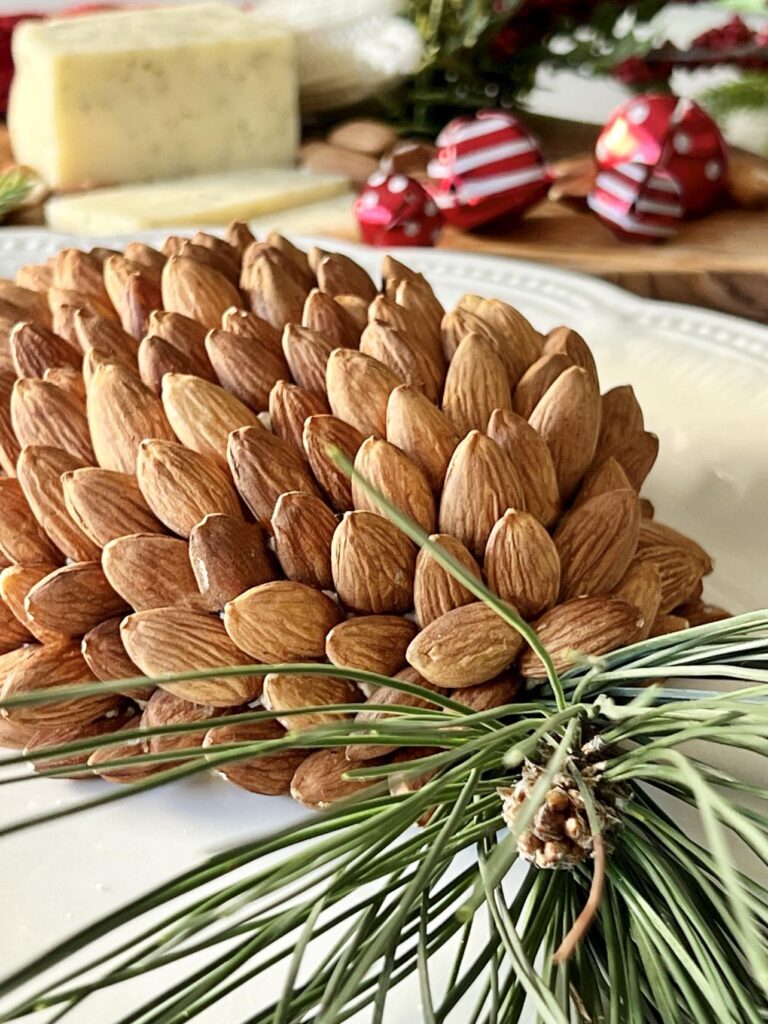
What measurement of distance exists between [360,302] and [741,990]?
23 cm

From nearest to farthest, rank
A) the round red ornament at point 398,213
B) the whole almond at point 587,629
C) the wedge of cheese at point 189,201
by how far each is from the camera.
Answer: the whole almond at point 587,629
the round red ornament at point 398,213
the wedge of cheese at point 189,201

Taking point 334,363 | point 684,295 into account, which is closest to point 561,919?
point 334,363

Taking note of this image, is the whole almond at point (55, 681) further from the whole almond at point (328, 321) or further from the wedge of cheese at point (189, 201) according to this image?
the wedge of cheese at point (189, 201)

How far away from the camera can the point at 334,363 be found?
1.05 ft

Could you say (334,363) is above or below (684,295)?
above

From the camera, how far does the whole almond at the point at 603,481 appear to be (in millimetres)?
320

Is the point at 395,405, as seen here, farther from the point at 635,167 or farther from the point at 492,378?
the point at 635,167

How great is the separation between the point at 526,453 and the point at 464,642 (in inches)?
2.1

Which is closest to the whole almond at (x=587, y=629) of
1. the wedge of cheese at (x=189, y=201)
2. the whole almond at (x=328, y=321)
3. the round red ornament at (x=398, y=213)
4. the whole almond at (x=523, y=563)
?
the whole almond at (x=523, y=563)

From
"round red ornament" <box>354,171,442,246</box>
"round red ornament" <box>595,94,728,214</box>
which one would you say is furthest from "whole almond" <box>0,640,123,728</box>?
"round red ornament" <box>595,94,728,214</box>

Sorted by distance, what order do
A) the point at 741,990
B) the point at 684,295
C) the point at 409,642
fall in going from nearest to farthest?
the point at 741,990, the point at 409,642, the point at 684,295

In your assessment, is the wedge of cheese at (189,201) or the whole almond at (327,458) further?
the wedge of cheese at (189,201)

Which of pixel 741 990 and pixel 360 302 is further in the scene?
pixel 360 302

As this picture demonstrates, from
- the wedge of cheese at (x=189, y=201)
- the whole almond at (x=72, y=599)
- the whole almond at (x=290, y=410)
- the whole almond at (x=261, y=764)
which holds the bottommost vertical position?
the wedge of cheese at (x=189, y=201)
